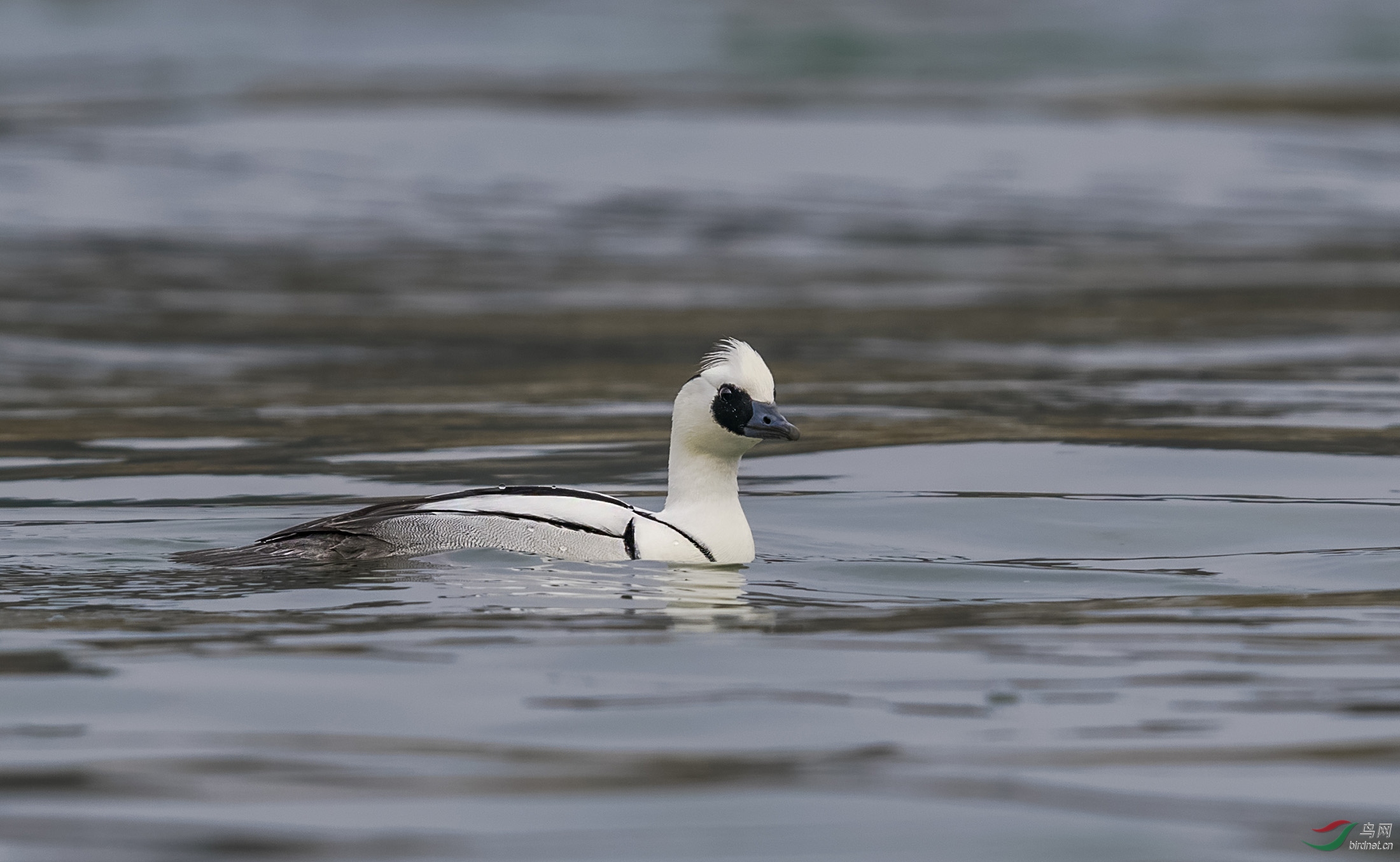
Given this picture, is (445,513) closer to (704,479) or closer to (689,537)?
(689,537)

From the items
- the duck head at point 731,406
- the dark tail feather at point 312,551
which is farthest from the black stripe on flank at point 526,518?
the duck head at point 731,406

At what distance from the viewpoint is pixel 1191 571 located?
9211 millimetres

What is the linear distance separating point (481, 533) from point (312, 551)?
0.66 meters

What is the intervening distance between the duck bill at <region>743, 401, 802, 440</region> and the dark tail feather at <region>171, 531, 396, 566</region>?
147 cm

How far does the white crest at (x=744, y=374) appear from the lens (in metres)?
8.56

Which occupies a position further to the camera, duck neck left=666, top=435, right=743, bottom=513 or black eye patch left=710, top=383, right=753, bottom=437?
duck neck left=666, top=435, right=743, bottom=513

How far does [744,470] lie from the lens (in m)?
12.5

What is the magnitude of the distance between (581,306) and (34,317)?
4657 mm

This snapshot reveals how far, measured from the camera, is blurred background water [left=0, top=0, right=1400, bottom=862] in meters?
5.88

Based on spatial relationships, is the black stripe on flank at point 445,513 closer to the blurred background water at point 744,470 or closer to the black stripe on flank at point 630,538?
the black stripe on flank at point 630,538

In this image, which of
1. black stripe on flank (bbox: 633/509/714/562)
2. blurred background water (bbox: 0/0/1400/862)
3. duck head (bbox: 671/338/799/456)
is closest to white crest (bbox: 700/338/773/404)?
duck head (bbox: 671/338/799/456)

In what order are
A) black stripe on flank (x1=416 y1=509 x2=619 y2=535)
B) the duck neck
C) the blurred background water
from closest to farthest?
the blurred background water → black stripe on flank (x1=416 y1=509 x2=619 y2=535) → the duck neck

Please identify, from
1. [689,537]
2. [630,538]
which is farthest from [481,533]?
[689,537]

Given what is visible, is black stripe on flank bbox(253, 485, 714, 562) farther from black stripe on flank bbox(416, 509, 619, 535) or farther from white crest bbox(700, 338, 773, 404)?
white crest bbox(700, 338, 773, 404)
